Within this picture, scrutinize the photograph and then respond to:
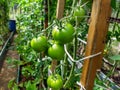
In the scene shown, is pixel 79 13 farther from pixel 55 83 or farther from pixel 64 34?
pixel 55 83

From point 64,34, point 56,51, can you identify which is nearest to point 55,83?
point 56,51

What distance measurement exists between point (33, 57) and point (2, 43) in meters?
2.60

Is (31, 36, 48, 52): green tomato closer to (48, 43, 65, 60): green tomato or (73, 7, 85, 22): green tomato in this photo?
(48, 43, 65, 60): green tomato

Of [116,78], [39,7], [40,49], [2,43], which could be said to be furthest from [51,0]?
[2,43]

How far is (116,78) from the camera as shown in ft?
→ 7.43

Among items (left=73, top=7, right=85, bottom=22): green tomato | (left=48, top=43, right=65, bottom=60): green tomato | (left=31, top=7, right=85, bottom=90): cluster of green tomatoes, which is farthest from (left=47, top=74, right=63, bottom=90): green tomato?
(left=73, top=7, right=85, bottom=22): green tomato

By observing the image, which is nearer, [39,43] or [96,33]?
[96,33]

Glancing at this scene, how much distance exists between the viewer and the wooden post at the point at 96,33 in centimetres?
86

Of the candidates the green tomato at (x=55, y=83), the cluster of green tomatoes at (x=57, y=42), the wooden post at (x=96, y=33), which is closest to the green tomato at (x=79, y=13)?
the cluster of green tomatoes at (x=57, y=42)

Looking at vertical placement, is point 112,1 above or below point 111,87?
above

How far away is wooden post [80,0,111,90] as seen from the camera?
0.86m

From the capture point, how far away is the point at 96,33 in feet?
2.87

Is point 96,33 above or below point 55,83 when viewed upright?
above

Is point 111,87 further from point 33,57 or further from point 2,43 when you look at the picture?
point 2,43
